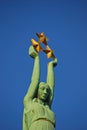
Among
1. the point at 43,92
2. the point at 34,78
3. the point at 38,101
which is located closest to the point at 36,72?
the point at 34,78

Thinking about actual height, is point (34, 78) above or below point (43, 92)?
above

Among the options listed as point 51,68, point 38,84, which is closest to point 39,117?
point 38,84

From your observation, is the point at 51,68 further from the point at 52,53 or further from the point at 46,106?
the point at 46,106

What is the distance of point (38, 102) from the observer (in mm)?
18922

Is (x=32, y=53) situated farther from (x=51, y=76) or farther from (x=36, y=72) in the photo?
(x=51, y=76)

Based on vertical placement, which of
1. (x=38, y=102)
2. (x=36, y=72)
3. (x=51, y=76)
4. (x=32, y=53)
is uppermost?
(x=32, y=53)

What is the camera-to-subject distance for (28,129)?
1841 centimetres

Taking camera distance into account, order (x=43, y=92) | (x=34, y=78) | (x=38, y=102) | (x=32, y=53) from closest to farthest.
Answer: (x=38, y=102), (x=43, y=92), (x=34, y=78), (x=32, y=53)

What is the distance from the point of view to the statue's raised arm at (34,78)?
19.0m

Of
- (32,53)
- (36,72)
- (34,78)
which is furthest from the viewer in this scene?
(32,53)

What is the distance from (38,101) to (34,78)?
97 cm

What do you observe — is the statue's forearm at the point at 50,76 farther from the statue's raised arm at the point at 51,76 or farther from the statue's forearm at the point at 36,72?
the statue's forearm at the point at 36,72

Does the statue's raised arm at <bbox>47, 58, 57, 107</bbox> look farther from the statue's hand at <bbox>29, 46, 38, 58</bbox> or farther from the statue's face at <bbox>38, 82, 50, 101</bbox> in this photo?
the statue's hand at <bbox>29, 46, 38, 58</bbox>

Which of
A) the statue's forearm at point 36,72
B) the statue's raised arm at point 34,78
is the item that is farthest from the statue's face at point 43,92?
the statue's forearm at point 36,72
